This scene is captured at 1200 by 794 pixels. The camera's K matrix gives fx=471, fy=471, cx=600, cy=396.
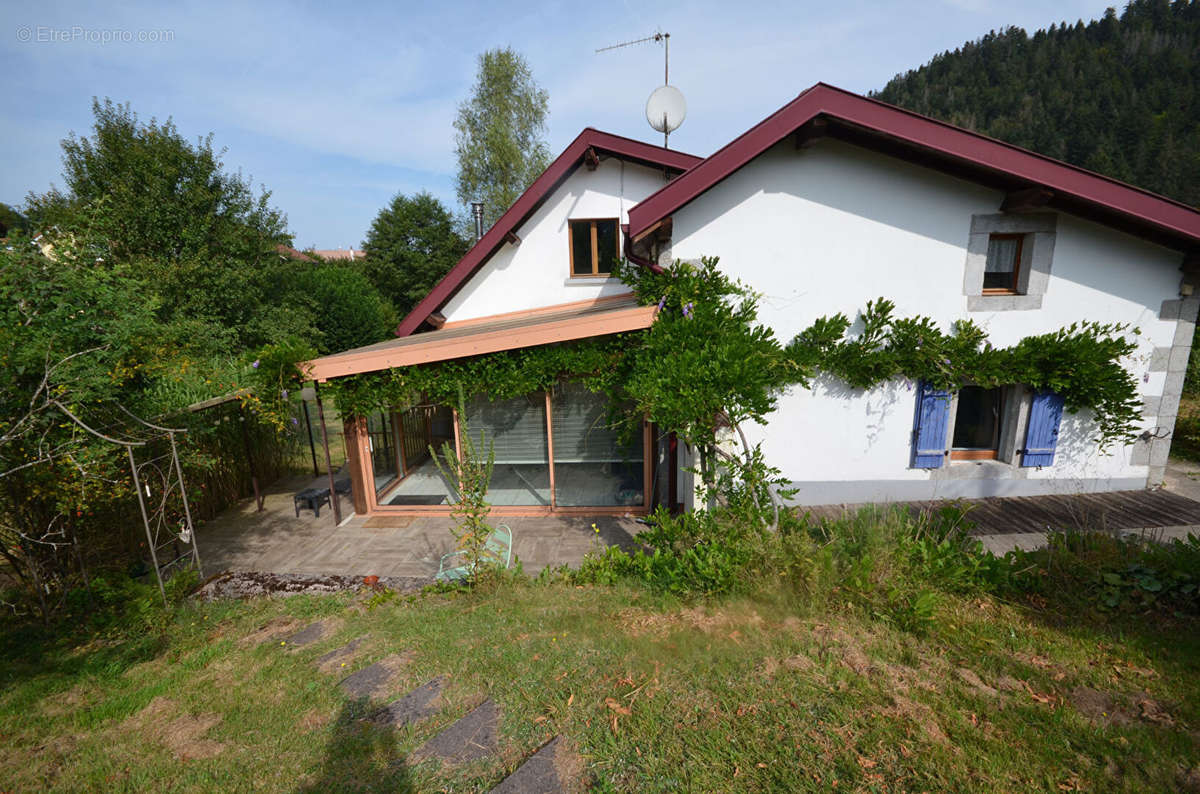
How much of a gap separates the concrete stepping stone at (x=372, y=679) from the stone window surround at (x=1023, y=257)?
7.86 metres

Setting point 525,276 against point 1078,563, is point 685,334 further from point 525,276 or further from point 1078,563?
point 525,276

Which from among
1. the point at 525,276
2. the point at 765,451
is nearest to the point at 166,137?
the point at 525,276

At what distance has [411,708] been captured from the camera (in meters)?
3.42

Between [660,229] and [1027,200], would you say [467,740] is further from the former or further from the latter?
[1027,200]

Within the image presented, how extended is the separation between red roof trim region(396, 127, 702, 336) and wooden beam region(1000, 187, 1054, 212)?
477 centimetres

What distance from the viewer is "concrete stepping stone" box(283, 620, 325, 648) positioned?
4559 mm

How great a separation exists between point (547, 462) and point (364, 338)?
25.8 metres

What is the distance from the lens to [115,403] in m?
4.55

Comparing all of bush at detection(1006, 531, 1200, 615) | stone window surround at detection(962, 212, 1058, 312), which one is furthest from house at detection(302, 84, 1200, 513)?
bush at detection(1006, 531, 1200, 615)

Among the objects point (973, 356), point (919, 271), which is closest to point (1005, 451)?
point (973, 356)

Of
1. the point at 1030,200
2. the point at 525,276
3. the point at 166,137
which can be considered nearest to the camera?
→ the point at 1030,200

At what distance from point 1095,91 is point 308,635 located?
7076 cm

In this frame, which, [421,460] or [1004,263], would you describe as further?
[421,460]

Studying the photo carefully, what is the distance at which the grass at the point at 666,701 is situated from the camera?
272 centimetres
